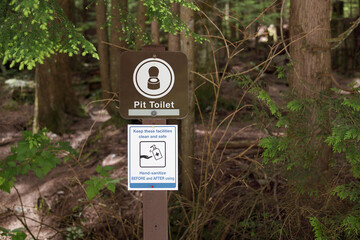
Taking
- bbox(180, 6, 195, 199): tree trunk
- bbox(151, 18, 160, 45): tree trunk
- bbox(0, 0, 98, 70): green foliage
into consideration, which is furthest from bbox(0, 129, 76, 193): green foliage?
bbox(151, 18, 160, 45): tree trunk

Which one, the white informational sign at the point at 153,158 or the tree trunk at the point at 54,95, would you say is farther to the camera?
the tree trunk at the point at 54,95

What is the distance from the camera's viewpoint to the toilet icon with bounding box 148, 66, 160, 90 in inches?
114

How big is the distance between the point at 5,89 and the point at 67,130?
3120 mm

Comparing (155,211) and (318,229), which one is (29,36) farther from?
(318,229)

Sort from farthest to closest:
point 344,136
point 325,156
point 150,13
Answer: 1. point 325,156
2. point 150,13
3. point 344,136

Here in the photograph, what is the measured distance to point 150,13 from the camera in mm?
4414

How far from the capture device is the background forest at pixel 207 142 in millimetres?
3721

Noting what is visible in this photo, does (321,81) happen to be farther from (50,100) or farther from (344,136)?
(50,100)

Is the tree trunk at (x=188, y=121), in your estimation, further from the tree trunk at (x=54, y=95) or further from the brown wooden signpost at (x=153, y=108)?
the tree trunk at (x=54, y=95)

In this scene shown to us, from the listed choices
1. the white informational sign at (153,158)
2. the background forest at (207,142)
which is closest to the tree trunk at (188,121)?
the background forest at (207,142)

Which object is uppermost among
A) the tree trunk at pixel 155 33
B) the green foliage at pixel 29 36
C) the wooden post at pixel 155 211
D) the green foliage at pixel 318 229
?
the tree trunk at pixel 155 33

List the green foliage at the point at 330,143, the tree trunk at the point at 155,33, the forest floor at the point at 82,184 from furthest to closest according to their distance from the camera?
the tree trunk at the point at 155,33 < the forest floor at the point at 82,184 < the green foliage at the point at 330,143

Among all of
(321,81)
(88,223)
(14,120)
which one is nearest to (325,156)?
(321,81)

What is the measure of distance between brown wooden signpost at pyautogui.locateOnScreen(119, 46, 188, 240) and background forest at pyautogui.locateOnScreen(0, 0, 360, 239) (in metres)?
0.18
